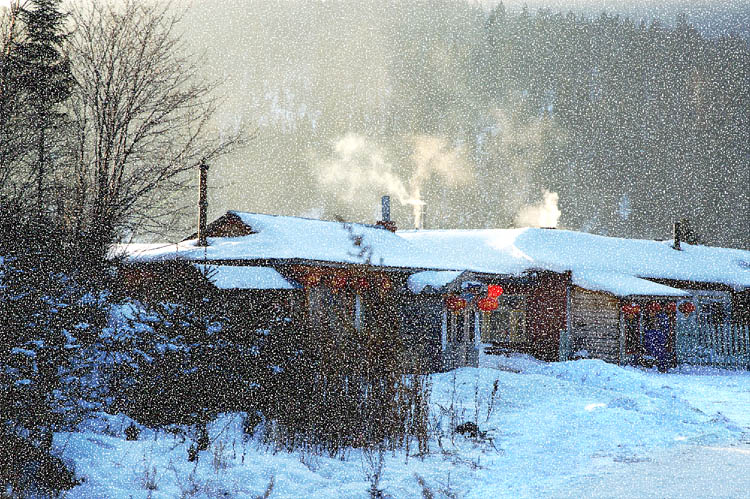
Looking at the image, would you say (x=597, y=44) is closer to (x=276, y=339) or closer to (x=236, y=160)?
(x=236, y=160)

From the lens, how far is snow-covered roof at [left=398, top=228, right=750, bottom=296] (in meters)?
25.7

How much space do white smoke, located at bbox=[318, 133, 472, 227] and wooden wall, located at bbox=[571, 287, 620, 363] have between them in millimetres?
79506

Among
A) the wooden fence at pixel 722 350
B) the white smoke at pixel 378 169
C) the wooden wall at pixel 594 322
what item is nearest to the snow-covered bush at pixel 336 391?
the wooden wall at pixel 594 322

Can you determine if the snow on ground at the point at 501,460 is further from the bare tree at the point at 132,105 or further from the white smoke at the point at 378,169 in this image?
the white smoke at the point at 378,169

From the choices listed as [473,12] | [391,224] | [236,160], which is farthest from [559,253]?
[473,12]

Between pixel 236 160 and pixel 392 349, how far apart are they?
114m

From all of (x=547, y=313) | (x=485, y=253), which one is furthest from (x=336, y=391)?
(x=485, y=253)

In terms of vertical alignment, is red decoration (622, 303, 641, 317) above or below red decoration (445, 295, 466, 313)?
below

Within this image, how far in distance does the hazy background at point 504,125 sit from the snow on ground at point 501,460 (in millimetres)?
74260

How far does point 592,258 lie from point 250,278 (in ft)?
58.9

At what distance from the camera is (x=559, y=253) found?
28422mm

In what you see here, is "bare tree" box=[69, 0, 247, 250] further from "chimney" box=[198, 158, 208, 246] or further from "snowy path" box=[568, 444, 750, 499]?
"snowy path" box=[568, 444, 750, 499]

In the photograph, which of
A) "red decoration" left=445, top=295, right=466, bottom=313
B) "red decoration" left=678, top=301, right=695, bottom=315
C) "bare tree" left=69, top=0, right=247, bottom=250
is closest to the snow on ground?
"red decoration" left=445, top=295, right=466, bottom=313

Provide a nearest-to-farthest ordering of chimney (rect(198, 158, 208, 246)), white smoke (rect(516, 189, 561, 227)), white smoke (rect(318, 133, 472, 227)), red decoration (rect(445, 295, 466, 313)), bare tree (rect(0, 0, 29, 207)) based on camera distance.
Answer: bare tree (rect(0, 0, 29, 207)) < red decoration (rect(445, 295, 466, 313)) < chimney (rect(198, 158, 208, 246)) < white smoke (rect(516, 189, 561, 227)) < white smoke (rect(318, 133, 472, 227))
